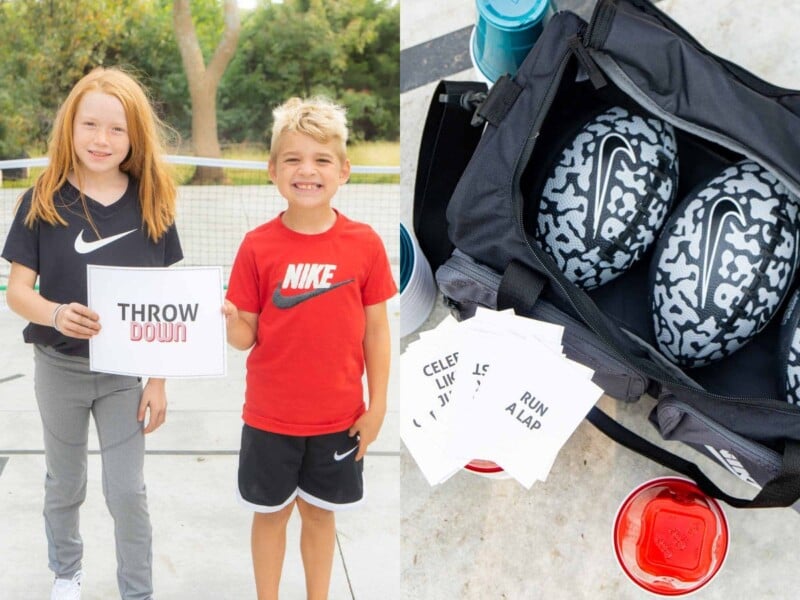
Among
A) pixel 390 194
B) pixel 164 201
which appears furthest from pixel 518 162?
pixel 390 194

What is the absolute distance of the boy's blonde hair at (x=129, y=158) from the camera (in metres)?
0.93

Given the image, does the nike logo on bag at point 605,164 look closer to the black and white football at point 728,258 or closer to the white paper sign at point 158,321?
the black and white football at point 728,258

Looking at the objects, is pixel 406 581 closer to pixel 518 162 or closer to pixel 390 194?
pixel 518 162

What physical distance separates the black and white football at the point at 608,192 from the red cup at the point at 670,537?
1.33 feet

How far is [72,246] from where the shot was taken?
0.92m

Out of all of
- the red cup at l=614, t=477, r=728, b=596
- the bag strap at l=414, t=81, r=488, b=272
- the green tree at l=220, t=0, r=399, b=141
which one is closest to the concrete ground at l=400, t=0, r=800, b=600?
the red cup at l=614, t=477, r=728, b=596

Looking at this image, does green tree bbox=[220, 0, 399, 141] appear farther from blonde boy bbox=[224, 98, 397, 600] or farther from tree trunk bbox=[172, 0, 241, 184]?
blonde boy bbox=[224, 98, 397, 600]

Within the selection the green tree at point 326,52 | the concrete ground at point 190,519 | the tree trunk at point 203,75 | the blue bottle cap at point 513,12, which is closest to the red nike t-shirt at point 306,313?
the concrete ground at point 190,519

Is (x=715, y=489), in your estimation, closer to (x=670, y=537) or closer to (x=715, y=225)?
(x=670, y=537)

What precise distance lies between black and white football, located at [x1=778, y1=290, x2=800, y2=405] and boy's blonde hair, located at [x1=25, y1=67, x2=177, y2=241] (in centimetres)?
A: 85

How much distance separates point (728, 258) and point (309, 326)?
21.4 inches

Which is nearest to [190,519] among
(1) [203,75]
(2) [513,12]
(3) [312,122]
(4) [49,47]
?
(3) [312,122]

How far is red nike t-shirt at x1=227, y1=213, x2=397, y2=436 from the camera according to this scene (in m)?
0.91

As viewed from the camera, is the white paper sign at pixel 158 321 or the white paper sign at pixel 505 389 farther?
the white paper sign at pixel 505 389
